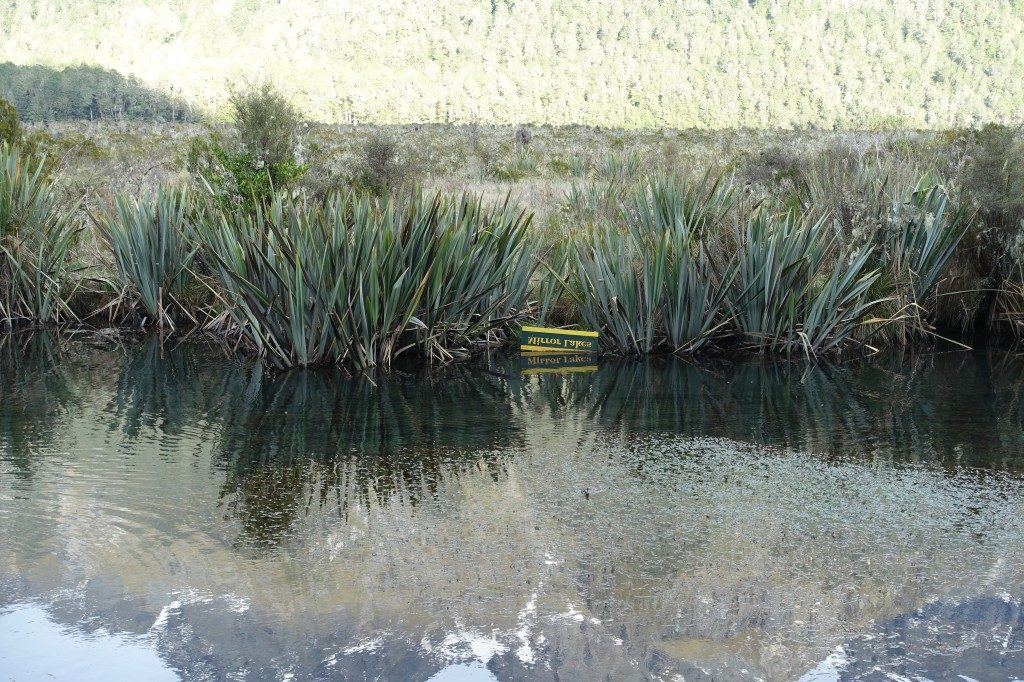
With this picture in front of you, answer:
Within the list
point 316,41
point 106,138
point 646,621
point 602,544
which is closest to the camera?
point 646,621

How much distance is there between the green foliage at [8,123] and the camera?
1341cm

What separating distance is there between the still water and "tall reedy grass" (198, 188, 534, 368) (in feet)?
2.22

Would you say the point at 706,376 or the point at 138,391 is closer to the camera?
the point at 138,391

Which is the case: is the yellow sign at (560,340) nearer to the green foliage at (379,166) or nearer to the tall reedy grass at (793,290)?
the tall reedy grass at (793,290)

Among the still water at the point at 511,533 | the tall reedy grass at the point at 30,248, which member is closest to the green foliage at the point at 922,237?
the still water at the point at 511,533

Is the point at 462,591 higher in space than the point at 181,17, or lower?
lower

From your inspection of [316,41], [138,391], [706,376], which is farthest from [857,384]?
[316,41]

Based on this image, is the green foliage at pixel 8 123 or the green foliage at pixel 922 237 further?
the green foliage at pixel 8 123

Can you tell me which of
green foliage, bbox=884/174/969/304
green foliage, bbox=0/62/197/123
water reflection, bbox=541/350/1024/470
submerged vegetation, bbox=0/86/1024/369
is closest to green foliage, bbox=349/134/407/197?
submerged vegetation, bbox=0/86/1024/369

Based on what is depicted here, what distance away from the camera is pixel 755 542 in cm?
378

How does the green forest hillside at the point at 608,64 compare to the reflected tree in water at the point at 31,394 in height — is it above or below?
above

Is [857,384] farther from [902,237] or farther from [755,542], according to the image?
[755,542]

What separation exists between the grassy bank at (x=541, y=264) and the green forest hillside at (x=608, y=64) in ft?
276

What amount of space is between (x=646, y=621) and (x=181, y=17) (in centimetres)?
18671
